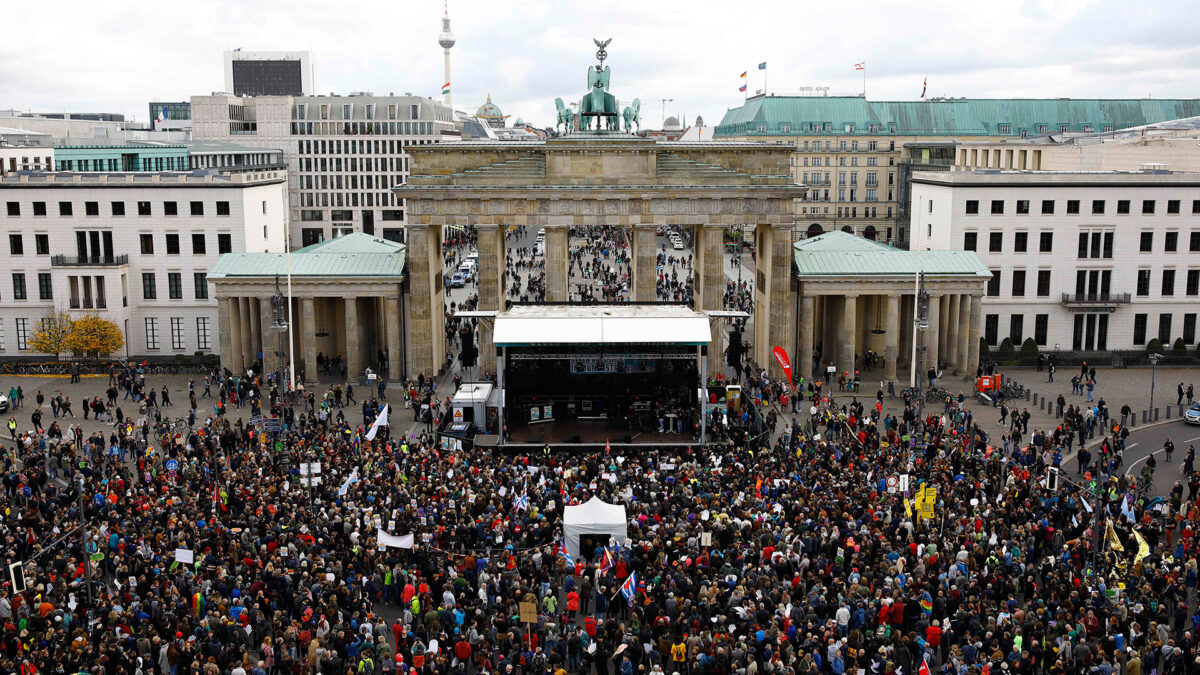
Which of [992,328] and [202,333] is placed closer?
[202,333]

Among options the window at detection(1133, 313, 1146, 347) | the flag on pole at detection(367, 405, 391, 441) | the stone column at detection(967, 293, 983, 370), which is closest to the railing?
the window at detection(1133, 313, 1146, 347)

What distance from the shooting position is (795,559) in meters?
37.1

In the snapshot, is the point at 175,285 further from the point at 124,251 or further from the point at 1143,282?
the point at 1143,282

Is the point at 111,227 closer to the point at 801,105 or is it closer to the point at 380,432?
the point at 380,432

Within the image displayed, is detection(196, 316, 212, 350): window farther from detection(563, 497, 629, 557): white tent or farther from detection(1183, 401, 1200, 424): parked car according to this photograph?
detection(1183, 401, 1200, 424): parked car

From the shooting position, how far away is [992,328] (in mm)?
83812

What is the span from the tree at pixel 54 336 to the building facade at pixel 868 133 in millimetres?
90233

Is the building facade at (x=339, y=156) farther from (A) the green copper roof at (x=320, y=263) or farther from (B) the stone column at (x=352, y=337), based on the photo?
(B) the stone column at (x=352, y=337)

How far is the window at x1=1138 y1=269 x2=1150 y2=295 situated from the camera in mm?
83175

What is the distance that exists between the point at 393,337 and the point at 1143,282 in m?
51.7

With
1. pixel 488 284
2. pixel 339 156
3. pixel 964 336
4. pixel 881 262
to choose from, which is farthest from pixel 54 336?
pixel 339 156

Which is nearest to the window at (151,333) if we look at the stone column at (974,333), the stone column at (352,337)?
the stone column at (352,337)

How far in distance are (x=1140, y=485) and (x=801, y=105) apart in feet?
349

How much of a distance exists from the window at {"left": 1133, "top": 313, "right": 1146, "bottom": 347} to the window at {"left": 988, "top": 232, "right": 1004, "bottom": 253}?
10894 millimetres
